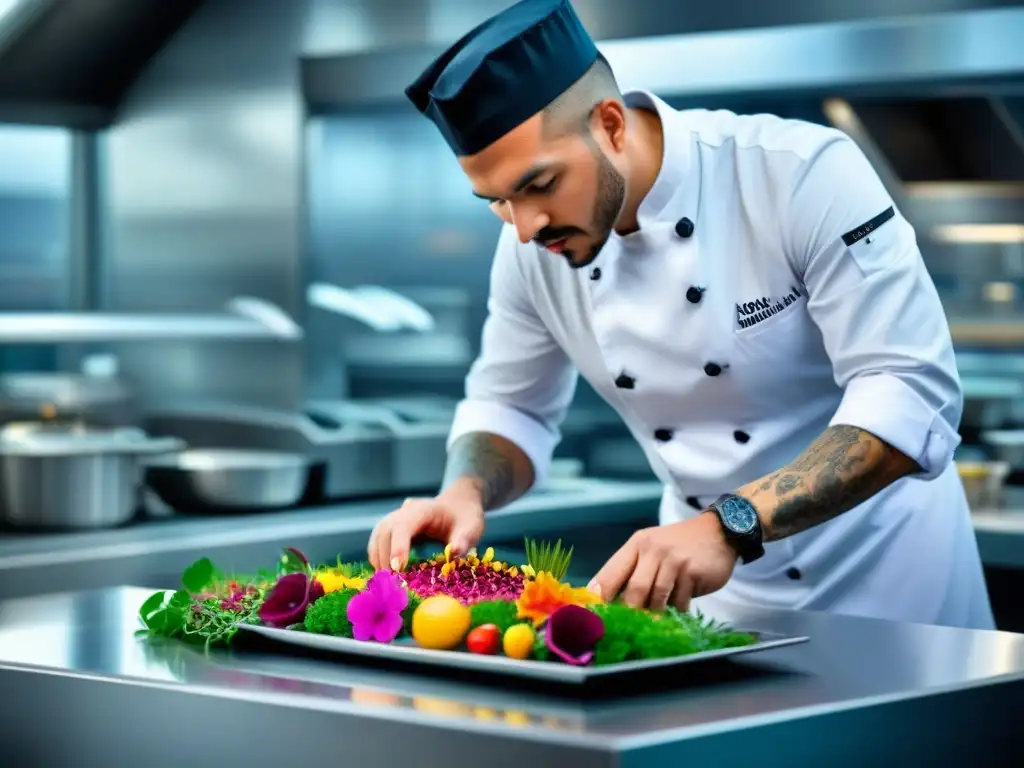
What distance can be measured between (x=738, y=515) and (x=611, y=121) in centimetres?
52

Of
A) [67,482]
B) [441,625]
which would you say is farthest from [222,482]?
[441,625]

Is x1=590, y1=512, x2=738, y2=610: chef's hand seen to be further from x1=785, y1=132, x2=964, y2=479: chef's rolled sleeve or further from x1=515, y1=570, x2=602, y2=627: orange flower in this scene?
x1=785, y1=132, x2=964, y2=479: chef's rolled sleeve

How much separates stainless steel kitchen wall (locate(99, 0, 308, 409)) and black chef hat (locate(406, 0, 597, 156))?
2003mm

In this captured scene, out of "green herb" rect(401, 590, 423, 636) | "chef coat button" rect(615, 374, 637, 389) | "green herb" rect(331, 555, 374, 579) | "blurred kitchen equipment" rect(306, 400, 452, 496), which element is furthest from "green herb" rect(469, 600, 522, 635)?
"blurred kitchen equipment" rect(306, 400, 452, 496)

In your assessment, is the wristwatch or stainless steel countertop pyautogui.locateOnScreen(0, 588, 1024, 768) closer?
stainless steel countertop pyautogui.locateOnScreen(0, 588, 1024, 768)

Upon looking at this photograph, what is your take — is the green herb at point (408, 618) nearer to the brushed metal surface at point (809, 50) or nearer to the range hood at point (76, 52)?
the brushed metal surface at point (809, 50)

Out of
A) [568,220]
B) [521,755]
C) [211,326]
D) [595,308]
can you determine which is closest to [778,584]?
[595,308]

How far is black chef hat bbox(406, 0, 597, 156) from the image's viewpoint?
73.9 inches

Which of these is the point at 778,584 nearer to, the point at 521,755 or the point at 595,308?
the point at 595,308

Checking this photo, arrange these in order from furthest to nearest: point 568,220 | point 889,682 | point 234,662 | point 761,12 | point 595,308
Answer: point 761,12
point 595,308
point 568,220
point 234,662
point 889,682

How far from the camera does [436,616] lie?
5.12 feet

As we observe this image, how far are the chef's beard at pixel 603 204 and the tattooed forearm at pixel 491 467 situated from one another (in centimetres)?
45

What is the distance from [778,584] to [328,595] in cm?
87

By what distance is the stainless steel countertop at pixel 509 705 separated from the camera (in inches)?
51.8
